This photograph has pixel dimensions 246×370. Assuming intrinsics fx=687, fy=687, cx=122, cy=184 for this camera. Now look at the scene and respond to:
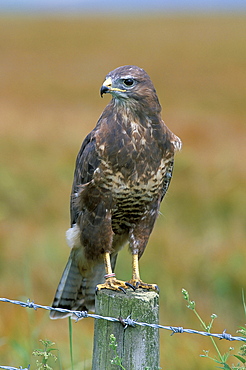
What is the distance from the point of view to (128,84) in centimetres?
359

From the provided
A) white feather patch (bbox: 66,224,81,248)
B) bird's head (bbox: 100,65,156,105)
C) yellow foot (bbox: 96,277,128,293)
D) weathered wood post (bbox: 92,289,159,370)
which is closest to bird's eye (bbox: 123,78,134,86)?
bird's head (bbox: 100,65,156,105)

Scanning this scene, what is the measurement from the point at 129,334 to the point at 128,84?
1.41 meters

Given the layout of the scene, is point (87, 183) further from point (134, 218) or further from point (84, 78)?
point (84, 78)

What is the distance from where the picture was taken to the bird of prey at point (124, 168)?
3580 mm

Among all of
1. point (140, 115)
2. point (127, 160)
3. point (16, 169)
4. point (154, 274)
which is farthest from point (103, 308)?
point (16, 169)

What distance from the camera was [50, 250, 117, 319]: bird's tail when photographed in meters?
4.00

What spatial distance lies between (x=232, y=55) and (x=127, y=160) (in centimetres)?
2249

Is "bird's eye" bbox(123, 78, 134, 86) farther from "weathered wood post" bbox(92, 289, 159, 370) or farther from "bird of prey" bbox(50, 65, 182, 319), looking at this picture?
"weathered wood post" bbox(92, 289, 159, 370)

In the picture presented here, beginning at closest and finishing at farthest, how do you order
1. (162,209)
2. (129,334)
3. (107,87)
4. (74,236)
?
1. (129,334)
2. (107,87)
3. (74,236)
4. (162,209)

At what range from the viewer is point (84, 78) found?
2094 cm

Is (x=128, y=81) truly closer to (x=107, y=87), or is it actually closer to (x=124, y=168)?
(x=107, y=87)

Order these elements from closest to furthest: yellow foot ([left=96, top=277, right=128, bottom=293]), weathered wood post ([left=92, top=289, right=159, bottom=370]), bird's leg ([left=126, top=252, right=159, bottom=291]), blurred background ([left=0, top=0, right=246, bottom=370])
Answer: weathered wood post ([left=92, top=289, right=159, bottom=370]) → yellow foot ([left=96, top=277, right=128, bottom=293]) → bird's leg ([left=126, top=252, right=159, bottom=291]) → blurred background ([left=0, top=0, right=246, bottom=370])

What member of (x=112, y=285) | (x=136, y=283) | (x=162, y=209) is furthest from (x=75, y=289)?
(x=162, y=209)

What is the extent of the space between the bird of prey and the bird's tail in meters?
0.23
